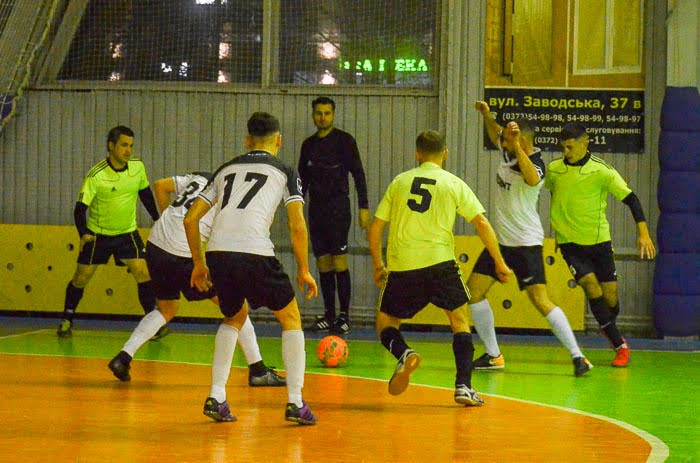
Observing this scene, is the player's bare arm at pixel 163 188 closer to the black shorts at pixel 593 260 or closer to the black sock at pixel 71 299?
the black sock at pixel 71 299

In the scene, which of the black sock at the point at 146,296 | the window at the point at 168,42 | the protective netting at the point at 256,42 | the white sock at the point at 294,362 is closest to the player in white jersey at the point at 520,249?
the white sock at the point at 294,362

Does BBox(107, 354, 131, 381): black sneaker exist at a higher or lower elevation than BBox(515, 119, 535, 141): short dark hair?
lower

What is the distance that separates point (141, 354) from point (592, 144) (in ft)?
22.6

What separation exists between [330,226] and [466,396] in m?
6.01

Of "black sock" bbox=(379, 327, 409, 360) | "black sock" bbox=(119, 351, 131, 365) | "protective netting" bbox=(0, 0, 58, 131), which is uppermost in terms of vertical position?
"protective netting" bbox=(0, 0, 58, 131)

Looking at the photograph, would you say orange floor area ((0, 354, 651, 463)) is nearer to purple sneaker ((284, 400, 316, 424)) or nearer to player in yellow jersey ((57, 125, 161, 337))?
purple sneaker ((284, 400, 316, 424))

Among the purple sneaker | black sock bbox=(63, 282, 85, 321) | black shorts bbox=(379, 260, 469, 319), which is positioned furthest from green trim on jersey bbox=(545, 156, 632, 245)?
black sock bbox=(63, 282, 85, 321)

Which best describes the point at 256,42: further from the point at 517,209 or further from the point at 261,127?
the point at 261,127

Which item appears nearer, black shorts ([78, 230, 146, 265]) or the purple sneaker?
the purple sneaker

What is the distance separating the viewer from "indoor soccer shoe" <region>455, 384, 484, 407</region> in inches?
332

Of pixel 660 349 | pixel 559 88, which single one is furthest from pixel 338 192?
pixel 660 349

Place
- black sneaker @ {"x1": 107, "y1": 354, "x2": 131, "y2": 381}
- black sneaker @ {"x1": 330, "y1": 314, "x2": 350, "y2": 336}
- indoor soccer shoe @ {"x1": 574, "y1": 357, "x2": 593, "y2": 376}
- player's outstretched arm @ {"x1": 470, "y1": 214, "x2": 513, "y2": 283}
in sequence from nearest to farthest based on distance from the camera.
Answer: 1. player's outstretched arm @ {"x1": 470, "y1": 214, "x2": 513, "y2": 283}
2. black sneaker @ {"x1": 107, "y1": 354, "x2": 131, "y2": 381}
3. indoor soccer shoe @ {"x1": 574, "y1": 357, "x2": 593, "y2": 376}
4. black sneaker @ {"x1": 330, "y1": 314, "x2": 350, "y2": 336}

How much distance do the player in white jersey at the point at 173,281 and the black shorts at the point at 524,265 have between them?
2.37m

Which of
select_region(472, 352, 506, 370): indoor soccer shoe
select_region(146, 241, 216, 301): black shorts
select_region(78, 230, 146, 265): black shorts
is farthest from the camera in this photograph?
select_region(78, 230, 146, 265): black shorts
